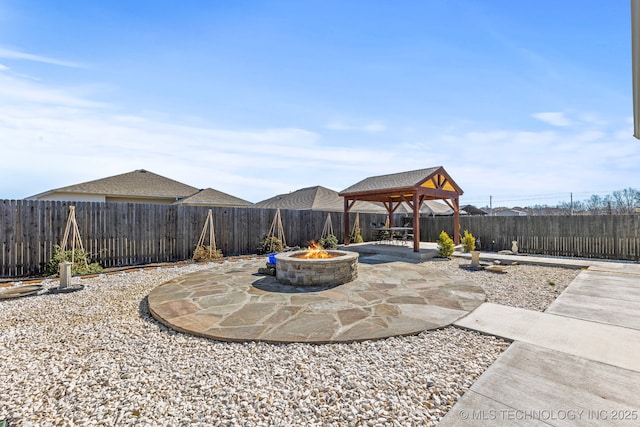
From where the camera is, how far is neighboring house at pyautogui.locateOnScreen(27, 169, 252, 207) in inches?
543

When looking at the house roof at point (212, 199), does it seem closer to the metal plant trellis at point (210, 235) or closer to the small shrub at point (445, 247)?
the metal plant trellis at point (210, 235)

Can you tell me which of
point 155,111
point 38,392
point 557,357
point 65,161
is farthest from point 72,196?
point 557,357

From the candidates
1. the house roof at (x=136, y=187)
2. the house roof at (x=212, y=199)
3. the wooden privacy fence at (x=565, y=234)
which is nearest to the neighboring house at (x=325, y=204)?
the house roof at (x=212, y=199)

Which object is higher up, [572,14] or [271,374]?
[572,14]

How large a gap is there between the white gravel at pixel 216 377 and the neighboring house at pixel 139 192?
40.0ft

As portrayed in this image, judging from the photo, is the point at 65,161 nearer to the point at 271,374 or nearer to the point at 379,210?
the point at 271,374

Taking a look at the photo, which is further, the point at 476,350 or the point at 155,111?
the point at 155,111

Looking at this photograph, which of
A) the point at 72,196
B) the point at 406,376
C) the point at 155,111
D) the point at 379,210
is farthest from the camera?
the point at 379,210

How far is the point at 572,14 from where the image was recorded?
19.6 ft

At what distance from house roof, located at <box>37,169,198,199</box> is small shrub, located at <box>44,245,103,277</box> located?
8079 mm

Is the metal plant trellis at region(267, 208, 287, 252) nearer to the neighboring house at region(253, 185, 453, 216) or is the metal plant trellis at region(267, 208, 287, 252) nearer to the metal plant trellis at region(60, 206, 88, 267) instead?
the neighboring house at region(253, 185, 453, 216)

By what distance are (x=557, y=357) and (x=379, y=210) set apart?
56.6 feet

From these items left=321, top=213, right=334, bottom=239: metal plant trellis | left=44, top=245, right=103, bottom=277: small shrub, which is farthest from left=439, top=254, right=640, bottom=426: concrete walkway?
left=321, top=213, right=334, bottom=239: metal plant trellis

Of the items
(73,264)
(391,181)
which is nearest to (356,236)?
(391,181)
